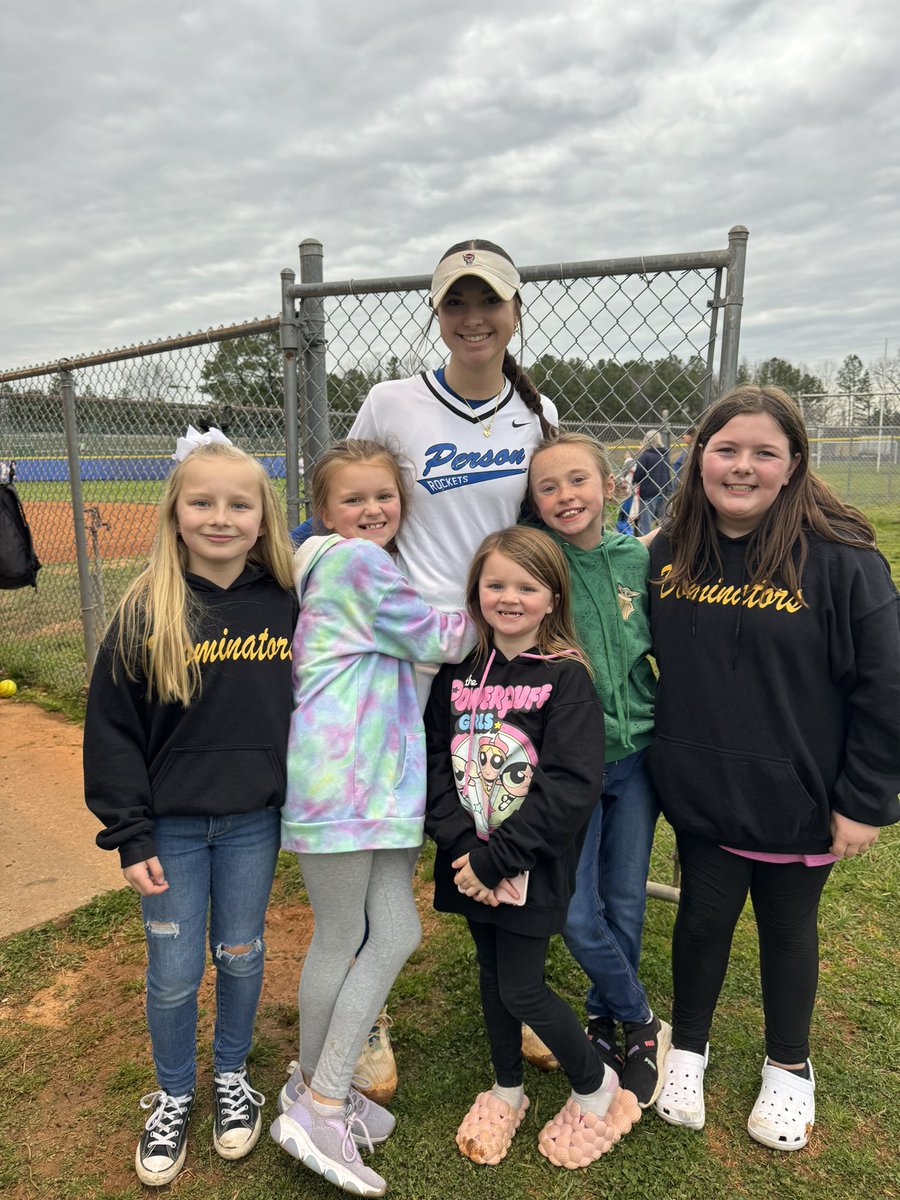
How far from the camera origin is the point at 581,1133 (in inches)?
82.9

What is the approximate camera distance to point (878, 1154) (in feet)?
6.87

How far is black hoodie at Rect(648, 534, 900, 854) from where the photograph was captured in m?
1.94

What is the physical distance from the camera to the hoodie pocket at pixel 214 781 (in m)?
1.91

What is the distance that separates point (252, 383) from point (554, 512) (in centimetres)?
260

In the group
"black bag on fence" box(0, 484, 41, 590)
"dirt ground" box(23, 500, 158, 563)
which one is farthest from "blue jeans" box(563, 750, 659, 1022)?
"black bag on fence" box(0, 484, 41, 590)

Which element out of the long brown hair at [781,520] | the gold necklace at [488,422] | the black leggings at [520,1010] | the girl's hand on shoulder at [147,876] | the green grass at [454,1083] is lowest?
the green grass at [454,1083]

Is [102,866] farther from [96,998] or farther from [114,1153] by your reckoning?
[114,1153]

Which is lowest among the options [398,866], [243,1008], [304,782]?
[243,1008]

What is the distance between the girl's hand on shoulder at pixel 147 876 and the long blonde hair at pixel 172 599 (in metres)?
0.39

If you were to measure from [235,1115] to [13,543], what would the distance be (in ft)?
12.7

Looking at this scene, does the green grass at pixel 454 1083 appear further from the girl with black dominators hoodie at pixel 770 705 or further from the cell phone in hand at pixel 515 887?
the cell phone in hand at pixel 515 887

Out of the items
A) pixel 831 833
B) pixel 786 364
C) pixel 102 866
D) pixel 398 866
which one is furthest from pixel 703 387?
pixel 786 364

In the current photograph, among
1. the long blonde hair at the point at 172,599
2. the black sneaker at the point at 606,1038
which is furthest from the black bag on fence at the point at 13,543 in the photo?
the black sneaker at the point at 606,1038

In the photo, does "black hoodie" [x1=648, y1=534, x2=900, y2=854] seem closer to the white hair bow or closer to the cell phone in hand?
the cell phone in hand
